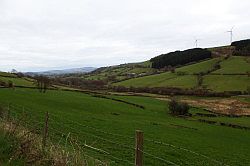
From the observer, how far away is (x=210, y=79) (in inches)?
5512

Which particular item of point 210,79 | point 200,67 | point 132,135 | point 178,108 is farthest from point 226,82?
point 132,135

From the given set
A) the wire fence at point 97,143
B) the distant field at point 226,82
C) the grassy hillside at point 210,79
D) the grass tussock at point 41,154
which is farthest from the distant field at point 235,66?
the grass tussock at point 41,154

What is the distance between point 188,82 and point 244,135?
84747 mm

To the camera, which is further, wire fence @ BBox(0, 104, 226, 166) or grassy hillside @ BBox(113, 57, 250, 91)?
grassy hillside @ BBox(113, 57, 250, 91)

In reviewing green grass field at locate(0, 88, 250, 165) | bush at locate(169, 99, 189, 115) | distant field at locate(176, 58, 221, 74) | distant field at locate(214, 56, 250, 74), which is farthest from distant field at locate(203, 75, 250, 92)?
bush at locate(169, 99, 189, 115)

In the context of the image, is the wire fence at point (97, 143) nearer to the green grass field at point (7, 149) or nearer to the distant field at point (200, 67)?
the green grass field at point (7, 149)

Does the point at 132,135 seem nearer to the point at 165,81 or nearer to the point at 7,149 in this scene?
the point at 7,149

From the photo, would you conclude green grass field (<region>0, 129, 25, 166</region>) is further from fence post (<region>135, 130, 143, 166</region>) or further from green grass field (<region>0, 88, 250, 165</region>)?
fence post (<region>135, 130, 143, 166</region>)

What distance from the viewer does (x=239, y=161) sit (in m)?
32.3

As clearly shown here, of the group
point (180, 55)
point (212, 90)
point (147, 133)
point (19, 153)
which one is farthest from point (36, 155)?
point (180, 55)

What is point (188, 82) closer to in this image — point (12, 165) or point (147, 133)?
point (147, 133)

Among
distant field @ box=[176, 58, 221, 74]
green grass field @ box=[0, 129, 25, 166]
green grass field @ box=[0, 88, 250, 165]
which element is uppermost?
distant field @ box=[176, 58, 221, 74]

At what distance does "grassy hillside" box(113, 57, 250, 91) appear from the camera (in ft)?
430

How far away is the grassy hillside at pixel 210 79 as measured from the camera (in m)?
131
